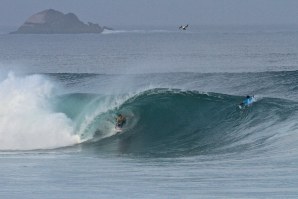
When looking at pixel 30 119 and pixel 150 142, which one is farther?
pixel 30 119

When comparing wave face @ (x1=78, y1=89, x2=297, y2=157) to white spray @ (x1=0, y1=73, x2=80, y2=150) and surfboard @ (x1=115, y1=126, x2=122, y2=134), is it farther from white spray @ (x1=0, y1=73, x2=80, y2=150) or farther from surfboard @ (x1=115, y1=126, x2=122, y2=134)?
white spray @ (x1=0, y1=73, x2=80, y2=150)

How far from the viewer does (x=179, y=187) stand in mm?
19000

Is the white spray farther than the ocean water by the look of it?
Yes

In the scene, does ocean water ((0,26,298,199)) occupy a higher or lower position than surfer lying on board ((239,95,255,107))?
lower

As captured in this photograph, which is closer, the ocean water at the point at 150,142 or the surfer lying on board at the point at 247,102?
the ocean water at the point at 150,142

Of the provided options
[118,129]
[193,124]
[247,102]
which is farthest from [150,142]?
[247,102]

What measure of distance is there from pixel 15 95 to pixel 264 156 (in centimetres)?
1447

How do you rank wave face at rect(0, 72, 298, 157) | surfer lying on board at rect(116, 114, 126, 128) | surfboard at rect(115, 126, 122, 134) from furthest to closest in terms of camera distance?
surfboard at rect(115, 126, 122, 134)
surfer lying on board at rect(116, 114, 126, 128)
wave face at rect(0, 72, 298, 157)

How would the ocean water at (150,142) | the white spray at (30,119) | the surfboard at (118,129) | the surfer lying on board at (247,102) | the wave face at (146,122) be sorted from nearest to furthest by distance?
the ocean water at (150,142) → the wave face at (146,122) → the white spray at (30,119) → the surfboard at (118,129) → the surfer lying on board at (247,102)

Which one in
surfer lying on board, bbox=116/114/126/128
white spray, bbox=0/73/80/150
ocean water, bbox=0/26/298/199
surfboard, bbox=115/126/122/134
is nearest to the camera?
ocean water, bbox=0/26/298/199

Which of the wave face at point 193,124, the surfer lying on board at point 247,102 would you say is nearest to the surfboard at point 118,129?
the wave face at point 193,124

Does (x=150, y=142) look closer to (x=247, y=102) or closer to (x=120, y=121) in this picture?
(x=120, y=121)

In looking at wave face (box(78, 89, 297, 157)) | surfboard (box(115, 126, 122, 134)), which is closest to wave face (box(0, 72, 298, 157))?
wave face (box(78, 89, 297, 157))

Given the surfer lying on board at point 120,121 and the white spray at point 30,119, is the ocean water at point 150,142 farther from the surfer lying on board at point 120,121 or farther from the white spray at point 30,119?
the surfer lying on board at point 120,121
